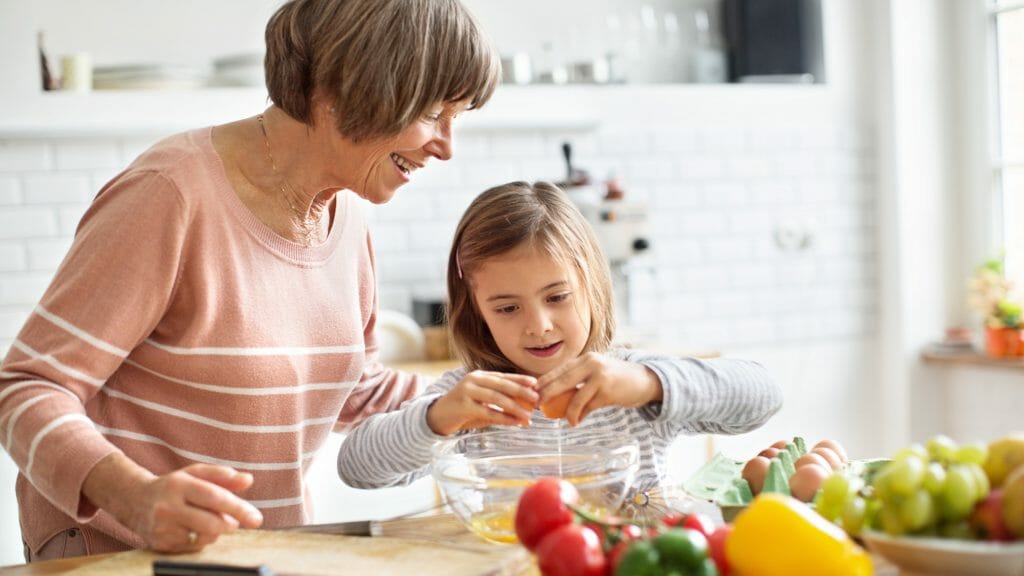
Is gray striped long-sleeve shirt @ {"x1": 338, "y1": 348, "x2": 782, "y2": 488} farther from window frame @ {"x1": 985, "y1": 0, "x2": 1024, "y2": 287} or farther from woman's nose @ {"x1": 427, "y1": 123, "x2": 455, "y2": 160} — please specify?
window frame @ {"x1": 985, "y1": 0, "x2": 1024, "y2": 287}

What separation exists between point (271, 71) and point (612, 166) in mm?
2746

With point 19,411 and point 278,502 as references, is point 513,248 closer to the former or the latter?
point 278,502

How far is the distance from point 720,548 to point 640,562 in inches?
5.4

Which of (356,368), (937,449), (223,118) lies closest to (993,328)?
(223,118)

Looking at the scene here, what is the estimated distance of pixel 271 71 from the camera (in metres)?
1.72

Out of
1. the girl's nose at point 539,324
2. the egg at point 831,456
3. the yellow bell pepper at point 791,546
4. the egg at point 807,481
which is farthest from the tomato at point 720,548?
the girl's nose at point 539,324

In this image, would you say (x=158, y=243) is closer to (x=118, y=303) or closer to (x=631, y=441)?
(x=118, y=303)

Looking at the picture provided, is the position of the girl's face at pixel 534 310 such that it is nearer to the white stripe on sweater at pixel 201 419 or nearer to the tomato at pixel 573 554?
the white stripe on sweater at pixel 201 419

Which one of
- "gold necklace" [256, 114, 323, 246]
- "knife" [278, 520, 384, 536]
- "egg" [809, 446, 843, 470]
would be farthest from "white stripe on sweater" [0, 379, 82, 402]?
"egg" [809, 446, 843, 470]

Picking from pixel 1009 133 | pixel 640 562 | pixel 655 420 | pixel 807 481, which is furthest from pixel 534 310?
pixel 1009 133

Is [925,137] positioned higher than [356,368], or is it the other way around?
[925,137]

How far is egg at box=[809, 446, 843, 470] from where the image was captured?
1443 millimetres

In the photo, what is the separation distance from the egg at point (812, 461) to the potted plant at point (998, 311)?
3.16 meters

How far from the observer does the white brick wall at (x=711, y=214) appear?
13.5ft
